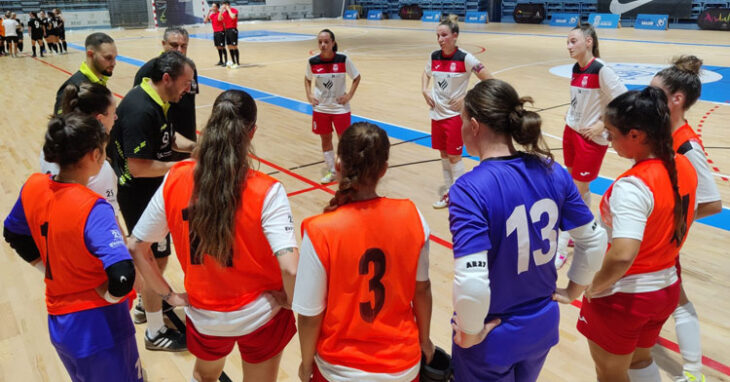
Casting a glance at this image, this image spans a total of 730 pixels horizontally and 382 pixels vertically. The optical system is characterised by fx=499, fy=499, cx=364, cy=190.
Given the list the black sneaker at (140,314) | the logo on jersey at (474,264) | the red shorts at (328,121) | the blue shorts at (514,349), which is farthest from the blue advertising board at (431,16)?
the logo on jersey at (474,264)

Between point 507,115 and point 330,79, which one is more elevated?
point 330,79

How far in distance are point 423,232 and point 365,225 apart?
0.76 ft

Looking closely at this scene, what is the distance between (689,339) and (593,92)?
7.83 ft

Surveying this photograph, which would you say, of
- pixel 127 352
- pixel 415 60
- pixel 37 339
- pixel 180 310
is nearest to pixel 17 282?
pixel 37 339

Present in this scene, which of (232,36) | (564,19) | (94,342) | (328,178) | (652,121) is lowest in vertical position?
(328,178)

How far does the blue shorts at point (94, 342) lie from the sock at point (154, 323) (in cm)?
124

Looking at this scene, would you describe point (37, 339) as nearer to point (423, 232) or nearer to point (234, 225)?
point (234, 225)

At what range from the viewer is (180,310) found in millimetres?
3961

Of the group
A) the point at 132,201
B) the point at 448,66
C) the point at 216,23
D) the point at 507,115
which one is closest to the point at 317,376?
the point at 507,115

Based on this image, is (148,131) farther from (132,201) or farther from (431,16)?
(431,16)

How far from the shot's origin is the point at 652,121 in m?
2.16

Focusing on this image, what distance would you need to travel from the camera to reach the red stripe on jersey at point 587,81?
4.47m

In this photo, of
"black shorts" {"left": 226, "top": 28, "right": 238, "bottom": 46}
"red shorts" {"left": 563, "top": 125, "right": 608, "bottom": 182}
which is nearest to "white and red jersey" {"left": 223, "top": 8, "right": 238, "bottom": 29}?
"black shorts" {"left": 226, "top": 28, "right": 238, "bottom": 46}

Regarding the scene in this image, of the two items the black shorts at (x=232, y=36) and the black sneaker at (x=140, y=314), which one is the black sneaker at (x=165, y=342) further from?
the black shorts at (x=232, y=36)
